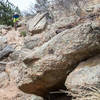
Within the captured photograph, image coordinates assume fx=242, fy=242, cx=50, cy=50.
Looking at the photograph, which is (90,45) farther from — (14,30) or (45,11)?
(14,30)

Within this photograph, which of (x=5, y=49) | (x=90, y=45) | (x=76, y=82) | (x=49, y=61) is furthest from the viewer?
(x=5, y=49)

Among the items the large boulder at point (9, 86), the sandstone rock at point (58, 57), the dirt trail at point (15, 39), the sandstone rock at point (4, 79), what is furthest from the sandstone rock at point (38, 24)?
the sandstone rock at point (58, 57)

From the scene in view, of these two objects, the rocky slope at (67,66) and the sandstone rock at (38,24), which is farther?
the sandstone rock at (38,24)

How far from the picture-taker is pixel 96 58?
413 centimetres

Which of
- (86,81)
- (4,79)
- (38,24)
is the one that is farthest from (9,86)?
(86,81)

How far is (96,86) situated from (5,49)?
28.9 feet

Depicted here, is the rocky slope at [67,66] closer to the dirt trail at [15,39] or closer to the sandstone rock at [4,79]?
the sandstone rock at [4,79]

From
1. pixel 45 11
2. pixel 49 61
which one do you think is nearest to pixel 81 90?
pixel 49 61

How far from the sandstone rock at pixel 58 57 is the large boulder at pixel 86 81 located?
261mm

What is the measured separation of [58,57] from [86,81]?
0.84m

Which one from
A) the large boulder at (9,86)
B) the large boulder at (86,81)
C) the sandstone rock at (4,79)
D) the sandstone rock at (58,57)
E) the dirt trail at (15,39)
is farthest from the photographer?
the dirt trail at (15,39)

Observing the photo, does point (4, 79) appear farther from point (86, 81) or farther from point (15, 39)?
point (86, 81)

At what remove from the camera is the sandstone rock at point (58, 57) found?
4135 millimetres

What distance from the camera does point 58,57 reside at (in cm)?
437
